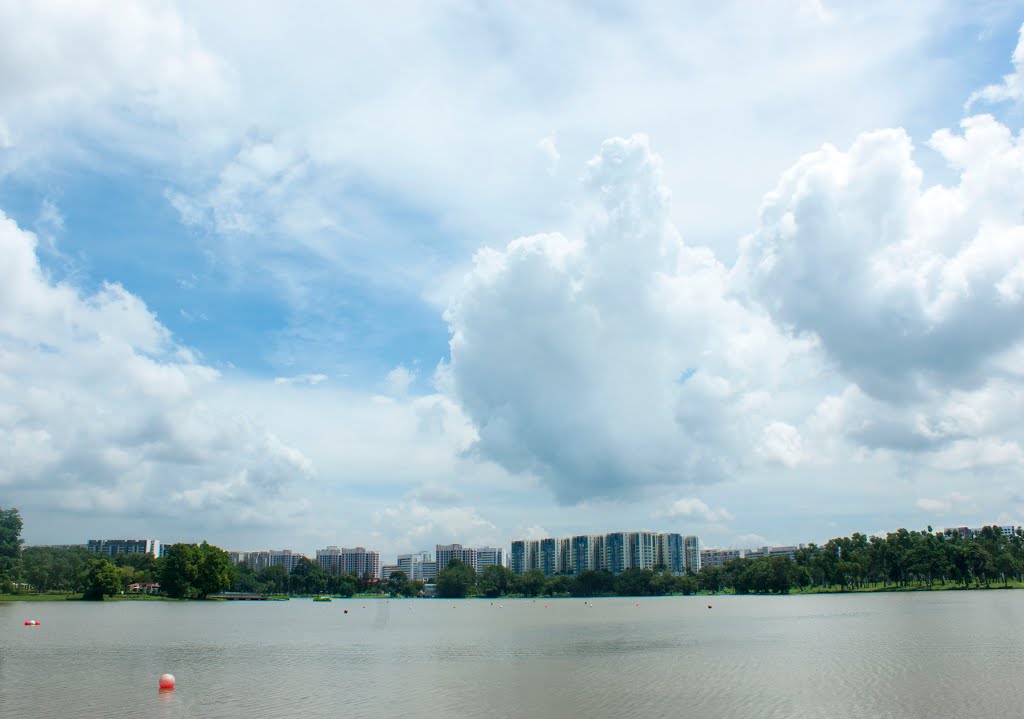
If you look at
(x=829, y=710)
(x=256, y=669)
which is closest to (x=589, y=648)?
(x=256, y=669)

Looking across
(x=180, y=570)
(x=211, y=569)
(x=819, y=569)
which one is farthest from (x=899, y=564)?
(x=180, y=570)

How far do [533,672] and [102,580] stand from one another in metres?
136

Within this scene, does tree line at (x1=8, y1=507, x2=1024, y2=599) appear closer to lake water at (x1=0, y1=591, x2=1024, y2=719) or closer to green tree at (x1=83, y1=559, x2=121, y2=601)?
green tree at (x1=83, y1=559, x2=121, y2=601)

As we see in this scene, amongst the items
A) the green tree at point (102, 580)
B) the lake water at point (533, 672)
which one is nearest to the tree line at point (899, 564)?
the lake water at point (533, 672)

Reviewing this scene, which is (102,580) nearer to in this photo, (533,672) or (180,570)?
(180,570)

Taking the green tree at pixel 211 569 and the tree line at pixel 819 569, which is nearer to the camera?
the tree line at pixel 819 569

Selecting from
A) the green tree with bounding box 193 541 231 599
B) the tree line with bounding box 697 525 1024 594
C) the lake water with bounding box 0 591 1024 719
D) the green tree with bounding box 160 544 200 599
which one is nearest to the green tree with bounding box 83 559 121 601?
the green tree with bounding box 160 544 200 599

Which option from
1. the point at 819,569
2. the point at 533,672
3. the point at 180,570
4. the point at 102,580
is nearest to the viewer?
the point at 533,672

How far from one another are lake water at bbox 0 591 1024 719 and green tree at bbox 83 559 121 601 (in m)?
79.7

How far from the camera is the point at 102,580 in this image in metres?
146

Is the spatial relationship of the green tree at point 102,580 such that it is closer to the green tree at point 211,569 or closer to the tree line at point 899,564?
the green tree at point 211,569

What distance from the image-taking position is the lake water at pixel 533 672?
30.0m

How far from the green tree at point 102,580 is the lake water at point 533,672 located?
7970cm

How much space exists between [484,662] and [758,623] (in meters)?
46.3
